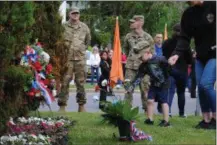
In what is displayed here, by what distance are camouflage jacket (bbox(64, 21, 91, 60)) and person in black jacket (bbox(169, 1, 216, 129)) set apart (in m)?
3.32

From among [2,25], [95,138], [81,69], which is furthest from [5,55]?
[81,69]

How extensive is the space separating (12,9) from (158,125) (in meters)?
3.54

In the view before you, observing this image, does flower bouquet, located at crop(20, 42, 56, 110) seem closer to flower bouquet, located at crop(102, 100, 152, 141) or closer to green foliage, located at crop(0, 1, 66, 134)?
green foliage, located at crop(0, 1, 66, 134)

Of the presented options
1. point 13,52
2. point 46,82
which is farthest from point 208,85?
point 13,52

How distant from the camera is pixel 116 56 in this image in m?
19.7

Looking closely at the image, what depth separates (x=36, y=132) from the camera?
6359 mm

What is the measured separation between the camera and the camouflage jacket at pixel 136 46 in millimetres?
10711

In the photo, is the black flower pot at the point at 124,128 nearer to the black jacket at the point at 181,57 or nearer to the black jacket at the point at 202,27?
the black jacket at the point at 202,27

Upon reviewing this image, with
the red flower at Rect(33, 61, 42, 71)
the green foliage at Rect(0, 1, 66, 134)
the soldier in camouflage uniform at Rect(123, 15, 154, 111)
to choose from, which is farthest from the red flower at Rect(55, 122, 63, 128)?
the soldier in camouflage uniform at Rect(123, 15, 154, 111)

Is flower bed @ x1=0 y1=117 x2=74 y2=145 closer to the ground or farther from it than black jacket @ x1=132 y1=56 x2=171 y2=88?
closer to the ground

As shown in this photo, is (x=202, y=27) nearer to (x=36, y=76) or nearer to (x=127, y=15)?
(x=36, y=76)

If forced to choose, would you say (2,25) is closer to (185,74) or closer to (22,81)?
(22,81)

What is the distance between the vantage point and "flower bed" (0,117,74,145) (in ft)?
18.9

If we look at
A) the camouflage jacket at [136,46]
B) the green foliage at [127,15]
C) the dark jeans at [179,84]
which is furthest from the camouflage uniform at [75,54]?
the green foliage at [127,15]
